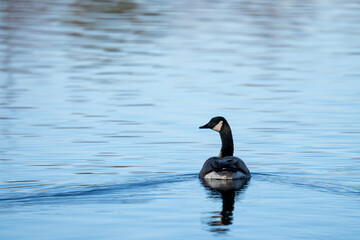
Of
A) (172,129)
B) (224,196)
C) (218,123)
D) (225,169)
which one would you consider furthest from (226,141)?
(172,129)

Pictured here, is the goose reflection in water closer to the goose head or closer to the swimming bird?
the swimming bird

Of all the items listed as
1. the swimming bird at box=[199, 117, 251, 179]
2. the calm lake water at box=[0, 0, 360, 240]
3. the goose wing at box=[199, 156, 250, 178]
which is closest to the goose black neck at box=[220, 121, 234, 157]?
the calm lake water at box=[0, 0, 360, 240]

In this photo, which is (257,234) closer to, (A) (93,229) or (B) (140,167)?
(A) (93,229)

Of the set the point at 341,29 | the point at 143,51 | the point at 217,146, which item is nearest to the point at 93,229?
the point at 217,146

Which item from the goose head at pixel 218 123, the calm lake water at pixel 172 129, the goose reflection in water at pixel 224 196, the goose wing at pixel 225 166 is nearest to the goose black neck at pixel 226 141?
the goose head at pixel 218 123

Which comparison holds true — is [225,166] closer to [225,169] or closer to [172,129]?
[225,169]

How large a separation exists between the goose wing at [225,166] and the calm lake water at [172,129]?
36cm

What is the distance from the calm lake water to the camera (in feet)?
37.6

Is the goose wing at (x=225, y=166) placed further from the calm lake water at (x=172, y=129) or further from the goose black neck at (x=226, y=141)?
the goose black neck at (x=226, y=141)

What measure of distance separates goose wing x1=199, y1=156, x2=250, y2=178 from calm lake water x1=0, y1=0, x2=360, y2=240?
0.36 metres

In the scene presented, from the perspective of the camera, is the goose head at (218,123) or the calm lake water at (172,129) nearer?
the calm lake water at (172,129)

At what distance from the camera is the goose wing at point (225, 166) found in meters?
13.9

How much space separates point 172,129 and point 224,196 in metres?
6.04

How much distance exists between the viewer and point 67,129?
740 inches
